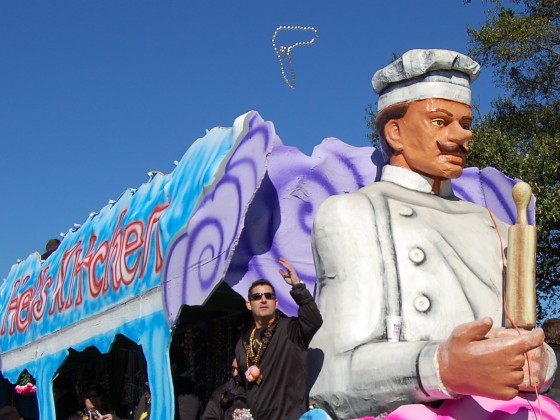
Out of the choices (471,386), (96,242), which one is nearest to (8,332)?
(96,242)

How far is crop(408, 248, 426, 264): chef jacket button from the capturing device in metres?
3.27

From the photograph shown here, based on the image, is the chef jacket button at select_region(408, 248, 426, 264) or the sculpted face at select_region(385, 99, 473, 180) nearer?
the chef jacket button at select_region(408, 248, 426, 264)

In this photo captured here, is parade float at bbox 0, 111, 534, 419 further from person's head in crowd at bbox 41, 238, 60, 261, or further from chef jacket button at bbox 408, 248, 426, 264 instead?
person's head in crowd at bbox 41, 238, 60, 261

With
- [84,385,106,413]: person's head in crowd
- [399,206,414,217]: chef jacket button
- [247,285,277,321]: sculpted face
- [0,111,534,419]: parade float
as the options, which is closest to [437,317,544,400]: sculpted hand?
[399,206,414,217]: chef jacket button

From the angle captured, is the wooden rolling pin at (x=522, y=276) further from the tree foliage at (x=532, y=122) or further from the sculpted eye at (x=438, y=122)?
the tree foliage at (x=532, y=122)

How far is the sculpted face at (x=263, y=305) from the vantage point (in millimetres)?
4863

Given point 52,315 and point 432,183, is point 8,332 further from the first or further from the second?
point 432,183

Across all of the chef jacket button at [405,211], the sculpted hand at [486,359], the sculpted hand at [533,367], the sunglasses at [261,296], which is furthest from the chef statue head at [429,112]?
the sunglasses at [261,296]

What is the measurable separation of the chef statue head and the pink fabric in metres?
0.98

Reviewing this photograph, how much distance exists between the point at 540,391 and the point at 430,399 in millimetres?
443

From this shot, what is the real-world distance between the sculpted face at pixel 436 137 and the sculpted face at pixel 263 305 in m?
1.49

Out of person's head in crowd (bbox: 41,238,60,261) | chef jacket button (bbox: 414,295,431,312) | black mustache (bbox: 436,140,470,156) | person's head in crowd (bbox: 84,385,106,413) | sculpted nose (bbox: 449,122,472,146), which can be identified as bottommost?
chef jacket button (bbox: 414,295,431,312)

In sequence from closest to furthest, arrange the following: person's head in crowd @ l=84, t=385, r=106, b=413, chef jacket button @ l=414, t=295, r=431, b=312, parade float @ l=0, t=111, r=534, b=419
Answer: chef jacket button @ l=414, t=295, r=431, b=312
parade float @ l=0, t=111, r=534, b=419
person's head in crowd @ l=84, t=385, r=106, b=413

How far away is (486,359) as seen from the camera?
271 centimetres
